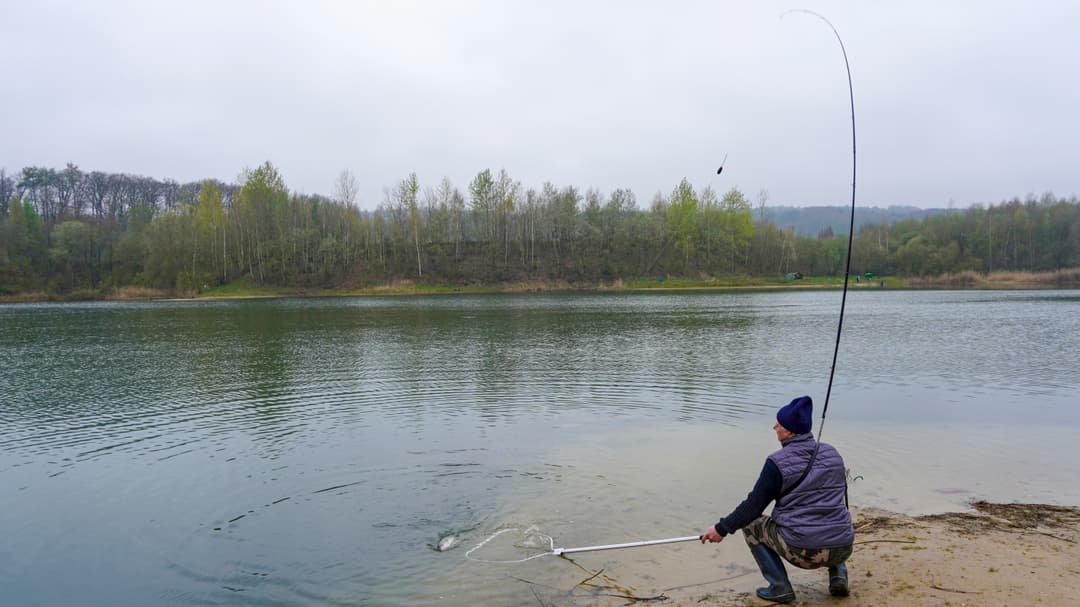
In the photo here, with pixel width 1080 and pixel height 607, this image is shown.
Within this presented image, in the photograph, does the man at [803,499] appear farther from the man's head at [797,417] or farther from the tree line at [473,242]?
the tree line at [473,242]

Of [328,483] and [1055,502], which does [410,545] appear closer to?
[328,483]

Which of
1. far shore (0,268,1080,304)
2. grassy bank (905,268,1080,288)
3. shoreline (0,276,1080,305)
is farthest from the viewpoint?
grassy bank (905,268,1080,288)

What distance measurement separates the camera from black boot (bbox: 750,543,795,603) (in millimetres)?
5688

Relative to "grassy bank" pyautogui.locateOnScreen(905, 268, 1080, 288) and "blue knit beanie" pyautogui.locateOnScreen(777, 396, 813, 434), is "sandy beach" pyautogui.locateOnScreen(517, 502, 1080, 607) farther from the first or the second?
"grassy bank" pyautogui.locateOnScreen(905, 268, 1080, 288)

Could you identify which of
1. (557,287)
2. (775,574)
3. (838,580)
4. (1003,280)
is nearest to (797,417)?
(775,574)

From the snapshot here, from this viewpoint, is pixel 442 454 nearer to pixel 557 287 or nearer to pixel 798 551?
pixel 798 551

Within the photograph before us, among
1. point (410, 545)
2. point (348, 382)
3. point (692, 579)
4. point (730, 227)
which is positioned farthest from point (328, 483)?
point (730, 227)

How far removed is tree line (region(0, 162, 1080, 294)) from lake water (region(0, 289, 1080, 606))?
74.9 metres

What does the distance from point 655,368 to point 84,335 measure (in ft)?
110

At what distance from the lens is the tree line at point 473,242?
9681 cm

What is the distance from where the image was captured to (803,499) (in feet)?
17.3

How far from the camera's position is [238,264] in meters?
97.5

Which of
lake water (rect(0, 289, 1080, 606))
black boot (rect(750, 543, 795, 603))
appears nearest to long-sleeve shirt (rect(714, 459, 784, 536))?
black boot (rect(750, 543, 795, 603))

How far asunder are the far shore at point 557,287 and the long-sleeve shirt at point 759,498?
281 ft
